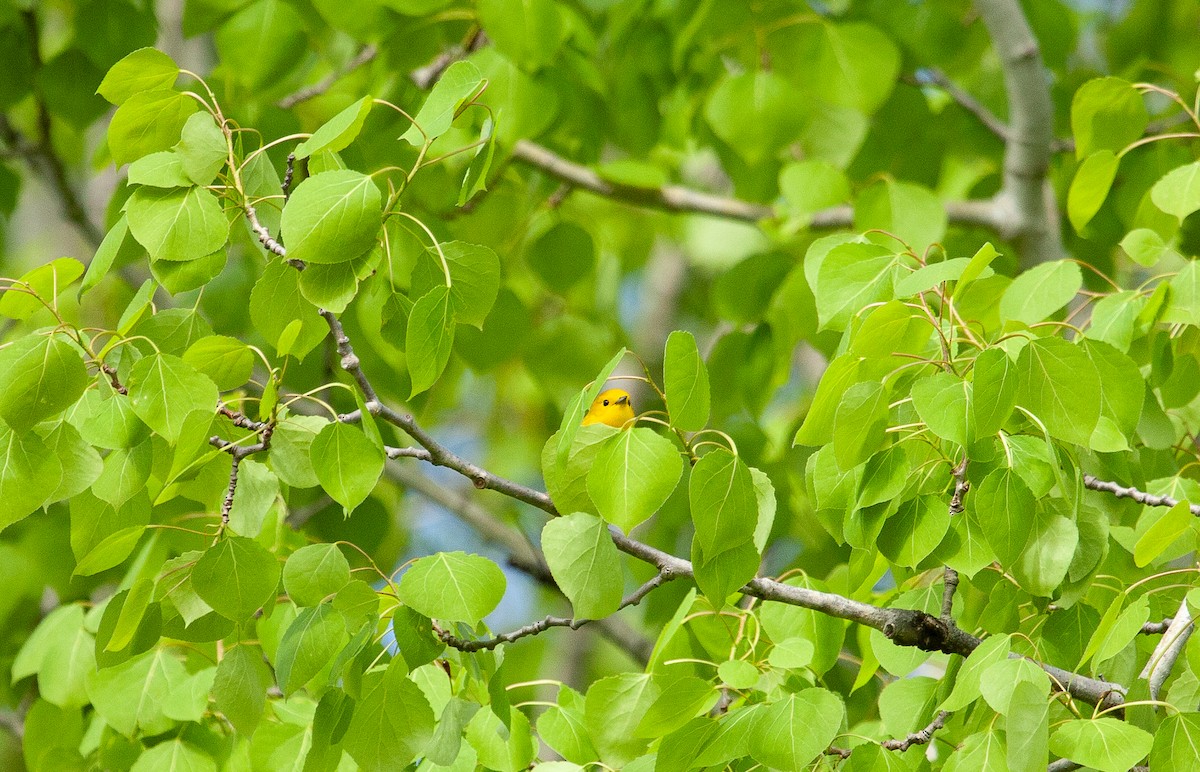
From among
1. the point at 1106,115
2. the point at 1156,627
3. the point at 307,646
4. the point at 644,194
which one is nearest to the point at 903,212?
the point at 1106,115

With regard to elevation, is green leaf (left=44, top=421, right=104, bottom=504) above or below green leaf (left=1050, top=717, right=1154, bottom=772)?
above

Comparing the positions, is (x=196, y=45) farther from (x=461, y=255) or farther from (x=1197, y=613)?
(x=1197, y=613)

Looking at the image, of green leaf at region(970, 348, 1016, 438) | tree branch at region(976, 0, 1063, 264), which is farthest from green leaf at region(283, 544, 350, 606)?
tree branch at region(976, 0, 1063, 264)

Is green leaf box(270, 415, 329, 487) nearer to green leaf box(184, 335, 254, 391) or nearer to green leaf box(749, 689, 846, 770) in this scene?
green leaf box(184, 335, 254, 391)

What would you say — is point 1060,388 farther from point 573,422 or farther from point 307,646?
point 307,646

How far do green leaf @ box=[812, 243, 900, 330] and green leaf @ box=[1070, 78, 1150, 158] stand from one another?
2.28 ft

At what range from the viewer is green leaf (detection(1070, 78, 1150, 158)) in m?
2.07

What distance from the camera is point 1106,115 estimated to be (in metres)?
2.09

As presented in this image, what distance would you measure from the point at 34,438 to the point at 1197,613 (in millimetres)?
1391

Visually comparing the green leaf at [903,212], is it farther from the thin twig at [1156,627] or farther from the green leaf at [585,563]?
the green leaf at [585,563]

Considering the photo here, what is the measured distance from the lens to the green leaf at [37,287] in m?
1.40

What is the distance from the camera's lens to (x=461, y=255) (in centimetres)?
148

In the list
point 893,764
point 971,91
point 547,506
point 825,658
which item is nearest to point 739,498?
point 547,506

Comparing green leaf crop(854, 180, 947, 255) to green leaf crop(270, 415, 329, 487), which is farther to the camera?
green leaf crop(854, 180, 947, 255)
